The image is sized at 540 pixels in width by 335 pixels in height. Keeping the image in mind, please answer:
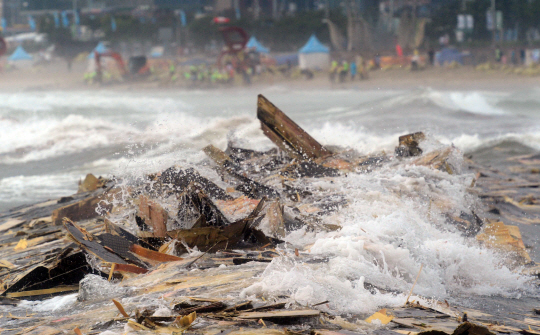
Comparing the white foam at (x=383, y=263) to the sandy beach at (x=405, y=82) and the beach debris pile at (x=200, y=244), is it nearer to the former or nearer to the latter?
the beach debris pile at (x=200, y=244)

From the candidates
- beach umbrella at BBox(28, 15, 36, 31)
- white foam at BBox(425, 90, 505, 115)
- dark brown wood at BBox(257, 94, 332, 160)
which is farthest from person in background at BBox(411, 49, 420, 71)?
beach umbrella at BBox(28, 15, 36, 31)

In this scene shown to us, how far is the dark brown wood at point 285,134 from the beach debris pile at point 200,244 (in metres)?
0.01

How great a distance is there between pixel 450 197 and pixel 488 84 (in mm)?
39941

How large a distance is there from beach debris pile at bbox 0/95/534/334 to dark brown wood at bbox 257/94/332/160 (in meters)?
0.01

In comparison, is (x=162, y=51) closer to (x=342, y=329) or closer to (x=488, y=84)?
(x=488, y=84)

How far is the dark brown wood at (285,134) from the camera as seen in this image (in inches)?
283

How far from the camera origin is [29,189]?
10.5 metres

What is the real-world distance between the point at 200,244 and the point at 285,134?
128 inches

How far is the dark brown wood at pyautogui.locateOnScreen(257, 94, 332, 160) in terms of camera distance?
7199 mm

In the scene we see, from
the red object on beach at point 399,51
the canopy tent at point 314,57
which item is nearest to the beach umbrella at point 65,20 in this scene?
the canopy tent at point 314,57

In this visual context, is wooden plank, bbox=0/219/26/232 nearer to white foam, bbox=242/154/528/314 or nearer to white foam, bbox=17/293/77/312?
white foam, bbox=17/293/77/312

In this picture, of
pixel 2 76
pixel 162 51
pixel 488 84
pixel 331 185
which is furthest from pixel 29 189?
pixel 2 76

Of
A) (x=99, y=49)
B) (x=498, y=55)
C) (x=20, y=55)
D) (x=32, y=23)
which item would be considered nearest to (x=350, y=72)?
(x=498, y=55)

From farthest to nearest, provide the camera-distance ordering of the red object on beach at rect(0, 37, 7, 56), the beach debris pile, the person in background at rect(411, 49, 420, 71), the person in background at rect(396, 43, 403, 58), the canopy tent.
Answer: the red object on beach at rect(0, 37, 7, 56), the canopy tent, the person in background at rect(396, 43, 403, 58), the person in background at rect(411, 49, 420, 71), the beach debris pile
